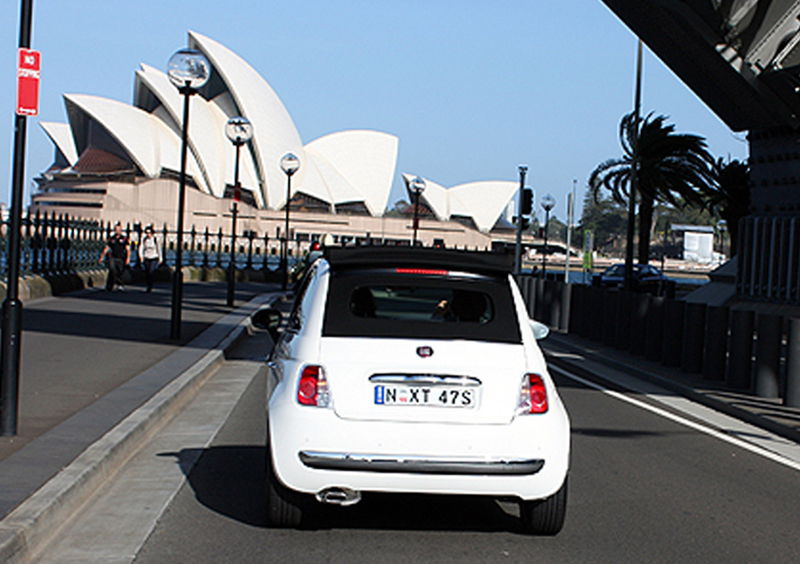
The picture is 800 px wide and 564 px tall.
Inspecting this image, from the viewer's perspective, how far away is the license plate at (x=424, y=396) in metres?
5.79

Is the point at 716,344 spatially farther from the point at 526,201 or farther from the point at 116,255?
the point at 116,255

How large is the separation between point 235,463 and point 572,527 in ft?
9.39

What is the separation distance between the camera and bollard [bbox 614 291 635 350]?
1912 centimetres

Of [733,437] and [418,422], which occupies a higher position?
[418,422]

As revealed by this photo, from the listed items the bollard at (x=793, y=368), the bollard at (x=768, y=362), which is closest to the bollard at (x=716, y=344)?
the bollard at (x=768, y=362)

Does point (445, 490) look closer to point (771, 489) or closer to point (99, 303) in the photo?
point (771, 489)

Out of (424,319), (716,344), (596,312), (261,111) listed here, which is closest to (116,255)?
(596,312)

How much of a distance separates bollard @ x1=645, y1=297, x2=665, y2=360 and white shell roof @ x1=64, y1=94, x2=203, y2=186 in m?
76.7

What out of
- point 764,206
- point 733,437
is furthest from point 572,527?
point 764,206

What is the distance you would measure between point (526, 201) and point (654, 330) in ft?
51.4

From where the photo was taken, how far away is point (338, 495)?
5840mm

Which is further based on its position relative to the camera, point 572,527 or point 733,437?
point 733,437

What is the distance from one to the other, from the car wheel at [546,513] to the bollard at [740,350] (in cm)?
829

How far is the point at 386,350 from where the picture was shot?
588 cm
